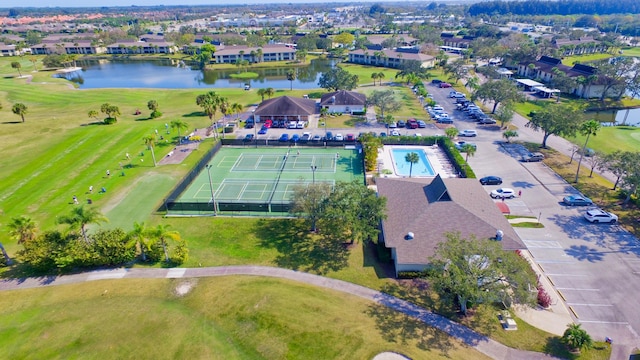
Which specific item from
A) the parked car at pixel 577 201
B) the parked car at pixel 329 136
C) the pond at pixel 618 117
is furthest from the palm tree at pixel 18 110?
the pond at pixel 618 117

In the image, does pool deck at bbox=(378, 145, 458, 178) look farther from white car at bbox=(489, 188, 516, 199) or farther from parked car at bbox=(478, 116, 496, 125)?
parked car at bbox=(478, 116, 496, 125)

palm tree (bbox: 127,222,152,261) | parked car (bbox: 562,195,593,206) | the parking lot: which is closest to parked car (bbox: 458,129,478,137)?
the parking lot

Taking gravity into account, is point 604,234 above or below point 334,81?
below

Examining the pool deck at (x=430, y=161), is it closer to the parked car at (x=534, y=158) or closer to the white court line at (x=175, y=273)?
the parked car at (x=534, y=158)

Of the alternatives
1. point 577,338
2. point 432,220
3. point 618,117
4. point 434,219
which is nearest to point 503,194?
point 434,219

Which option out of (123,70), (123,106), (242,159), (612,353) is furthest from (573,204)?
(123,70)

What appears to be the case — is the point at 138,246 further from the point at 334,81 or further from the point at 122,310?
the point at 334,81
